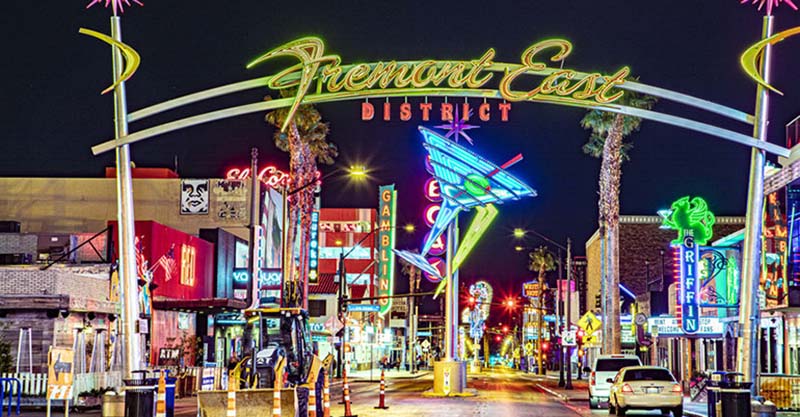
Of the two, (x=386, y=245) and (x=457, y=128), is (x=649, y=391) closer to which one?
(x=457, y=128)

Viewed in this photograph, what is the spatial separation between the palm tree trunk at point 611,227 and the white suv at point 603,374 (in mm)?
11194

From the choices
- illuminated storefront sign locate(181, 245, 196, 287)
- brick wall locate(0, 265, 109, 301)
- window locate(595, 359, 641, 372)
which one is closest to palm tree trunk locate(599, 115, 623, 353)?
window locate(595, 359, 641, 372)

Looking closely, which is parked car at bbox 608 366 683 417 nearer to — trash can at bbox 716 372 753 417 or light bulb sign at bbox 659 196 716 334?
trash can at bbox 716 372 753 417

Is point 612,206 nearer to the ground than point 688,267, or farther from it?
farther from it

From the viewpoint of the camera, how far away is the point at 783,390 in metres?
30.4

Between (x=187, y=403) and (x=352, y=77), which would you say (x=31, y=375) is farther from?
(x=352, y=77)

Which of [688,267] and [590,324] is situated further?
[590,324]

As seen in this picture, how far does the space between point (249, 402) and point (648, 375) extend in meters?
13.7

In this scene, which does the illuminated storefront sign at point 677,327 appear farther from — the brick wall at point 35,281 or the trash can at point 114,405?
the trash can at point 114,405

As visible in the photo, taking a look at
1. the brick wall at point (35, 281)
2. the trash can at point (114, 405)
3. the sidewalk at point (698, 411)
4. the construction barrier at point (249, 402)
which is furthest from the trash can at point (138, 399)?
the sidewalk at point (698, 411)

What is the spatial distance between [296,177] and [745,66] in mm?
35103

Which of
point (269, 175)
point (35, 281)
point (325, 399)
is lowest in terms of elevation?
point (325, 399)

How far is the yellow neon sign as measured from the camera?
74.1ft

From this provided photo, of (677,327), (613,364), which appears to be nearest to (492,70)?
(613,364)
